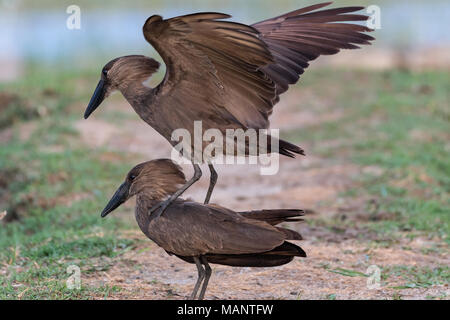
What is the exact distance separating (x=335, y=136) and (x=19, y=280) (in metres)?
5.08

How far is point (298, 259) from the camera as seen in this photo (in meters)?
5.20

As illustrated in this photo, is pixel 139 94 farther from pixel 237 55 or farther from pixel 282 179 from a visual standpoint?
pixel 282 179

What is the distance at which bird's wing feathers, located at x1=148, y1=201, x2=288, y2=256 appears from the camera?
411 centimetres

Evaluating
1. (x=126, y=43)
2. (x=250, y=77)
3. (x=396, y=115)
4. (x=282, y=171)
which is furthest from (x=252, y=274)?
(x=126, y=43)

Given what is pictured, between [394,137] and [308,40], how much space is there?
161 inches

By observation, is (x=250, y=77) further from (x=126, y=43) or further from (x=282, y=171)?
(x=126, y=43)

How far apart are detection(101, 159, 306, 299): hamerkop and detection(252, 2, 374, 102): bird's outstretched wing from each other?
2.99 ft

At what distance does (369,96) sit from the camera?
412 inches

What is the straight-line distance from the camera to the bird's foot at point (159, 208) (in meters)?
4.23

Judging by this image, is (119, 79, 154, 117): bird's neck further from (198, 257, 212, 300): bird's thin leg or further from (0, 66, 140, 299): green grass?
(0, 66, 140, 299): green grass

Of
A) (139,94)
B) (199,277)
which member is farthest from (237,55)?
(199,277)

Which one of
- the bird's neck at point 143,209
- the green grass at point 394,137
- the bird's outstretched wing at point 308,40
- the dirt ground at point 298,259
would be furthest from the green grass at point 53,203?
the green grass at point 394,137

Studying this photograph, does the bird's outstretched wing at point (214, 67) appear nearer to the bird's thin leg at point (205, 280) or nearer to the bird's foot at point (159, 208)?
the bird's foot at point (159, 208)

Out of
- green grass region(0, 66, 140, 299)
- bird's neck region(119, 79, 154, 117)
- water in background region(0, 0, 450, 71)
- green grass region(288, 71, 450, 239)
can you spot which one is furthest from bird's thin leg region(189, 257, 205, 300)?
water in background region(0, 0, 450, 71)
